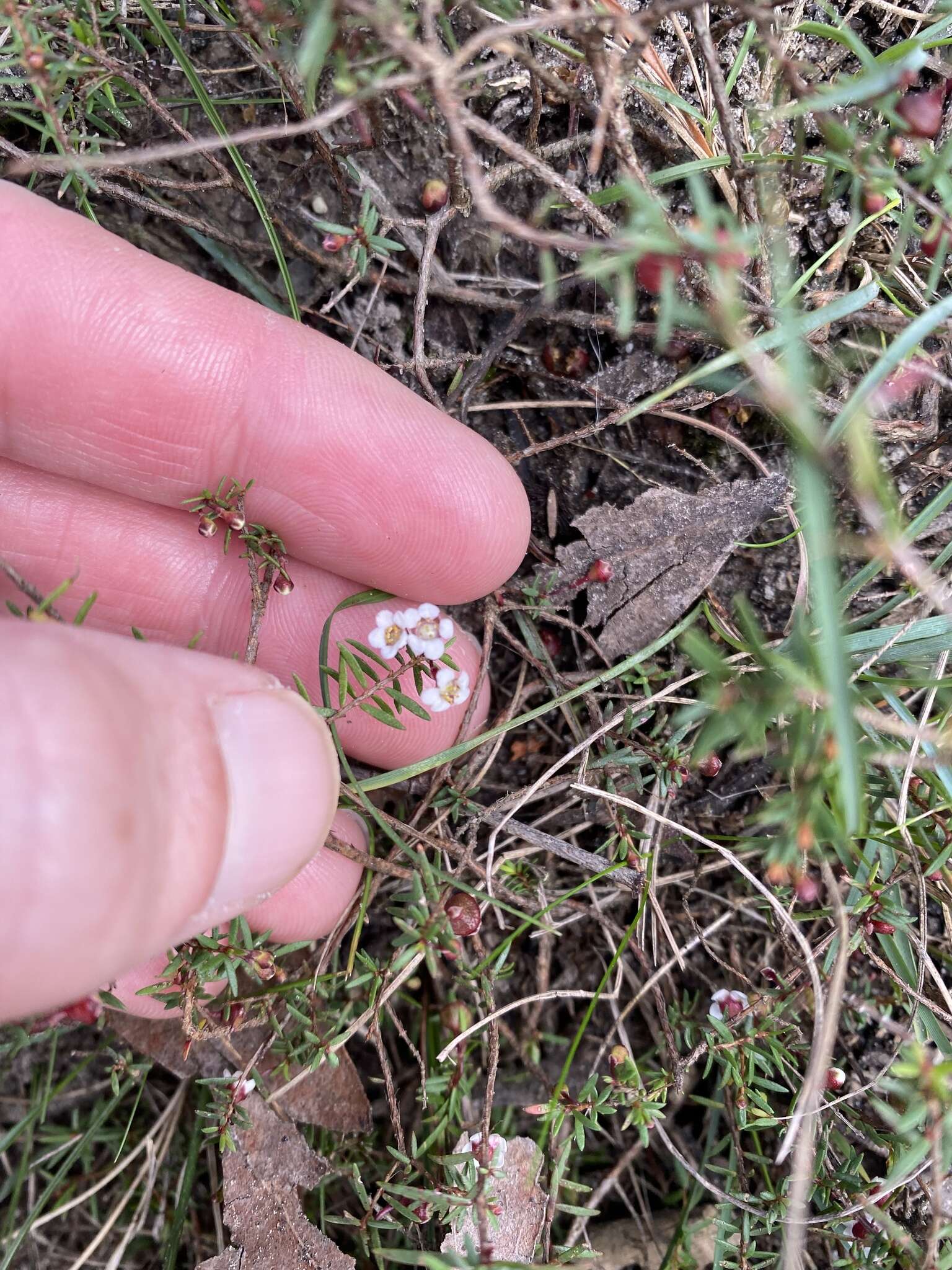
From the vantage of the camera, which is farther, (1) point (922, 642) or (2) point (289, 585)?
(2) point (289, 585)

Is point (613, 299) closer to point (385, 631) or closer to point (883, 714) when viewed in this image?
point (385, 631)

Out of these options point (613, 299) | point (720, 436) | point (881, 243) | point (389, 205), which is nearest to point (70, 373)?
point (389, 205)

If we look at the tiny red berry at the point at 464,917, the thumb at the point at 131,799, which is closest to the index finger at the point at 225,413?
the thumb at the point at 131,799

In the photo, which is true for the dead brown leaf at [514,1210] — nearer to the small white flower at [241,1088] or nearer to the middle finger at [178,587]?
the small white flower at [241,1088]

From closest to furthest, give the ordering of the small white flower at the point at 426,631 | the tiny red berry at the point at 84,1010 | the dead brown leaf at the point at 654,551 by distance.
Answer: the tiny red berry at the point at 84,1010 < the small white flower at the point at 426,631 < the dead brown leaf at the point at 654,551

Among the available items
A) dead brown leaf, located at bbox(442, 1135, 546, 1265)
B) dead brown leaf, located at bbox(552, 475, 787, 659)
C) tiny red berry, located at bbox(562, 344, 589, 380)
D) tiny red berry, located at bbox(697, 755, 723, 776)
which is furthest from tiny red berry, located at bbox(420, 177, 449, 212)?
dead brown leaf, located at bbox(442, 1135, 546, 1265)

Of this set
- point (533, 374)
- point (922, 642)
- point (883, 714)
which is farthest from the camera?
Answer: point (533, 374)

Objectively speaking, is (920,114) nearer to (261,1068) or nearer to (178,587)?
(178,587)
